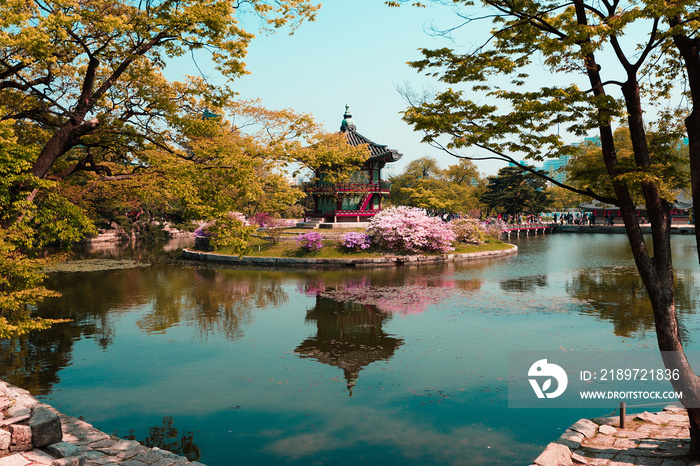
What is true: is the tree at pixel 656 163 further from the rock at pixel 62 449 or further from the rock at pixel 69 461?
the rock at pixel 62 449

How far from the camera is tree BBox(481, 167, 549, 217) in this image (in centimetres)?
6675

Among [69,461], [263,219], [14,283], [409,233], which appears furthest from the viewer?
[263,219]

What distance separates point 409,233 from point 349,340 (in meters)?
19.9

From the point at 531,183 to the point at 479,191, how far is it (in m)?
7.90

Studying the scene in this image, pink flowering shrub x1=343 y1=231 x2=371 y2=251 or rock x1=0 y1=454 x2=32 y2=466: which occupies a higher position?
pink flowering shrub x1=343 y1=231 x2=371 y2=251

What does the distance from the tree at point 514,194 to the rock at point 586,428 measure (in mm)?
61699

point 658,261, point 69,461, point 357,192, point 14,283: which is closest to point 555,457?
point 658,261

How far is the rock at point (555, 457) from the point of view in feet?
20.9

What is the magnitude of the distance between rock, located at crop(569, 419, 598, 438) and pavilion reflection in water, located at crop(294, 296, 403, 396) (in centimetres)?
416

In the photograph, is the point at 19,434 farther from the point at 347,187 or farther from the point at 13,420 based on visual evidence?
the point at 347,187

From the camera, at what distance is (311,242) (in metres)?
33.1

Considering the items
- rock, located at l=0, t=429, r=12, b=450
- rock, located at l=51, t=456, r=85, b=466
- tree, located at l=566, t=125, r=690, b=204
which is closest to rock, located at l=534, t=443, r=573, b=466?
tree, located at l=566, t=125, r=690, b=204

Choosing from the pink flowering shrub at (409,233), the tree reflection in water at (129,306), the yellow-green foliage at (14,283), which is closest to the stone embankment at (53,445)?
the yellow-green foliage at (14,283)

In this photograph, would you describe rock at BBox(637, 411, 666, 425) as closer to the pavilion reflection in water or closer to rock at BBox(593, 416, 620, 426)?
rock at BBox(593, 416, 620, 426)
